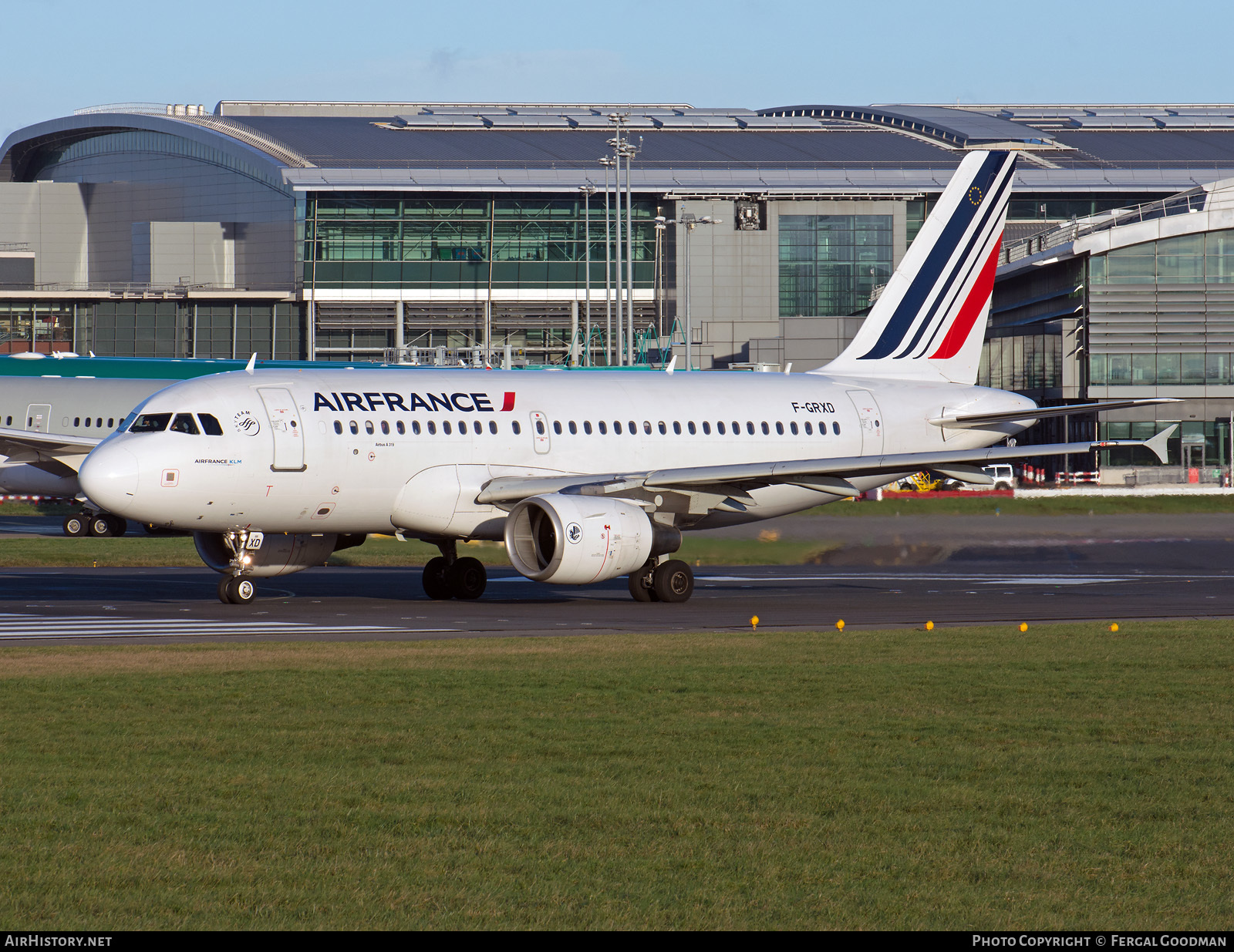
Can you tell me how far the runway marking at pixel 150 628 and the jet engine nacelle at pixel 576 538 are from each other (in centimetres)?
318

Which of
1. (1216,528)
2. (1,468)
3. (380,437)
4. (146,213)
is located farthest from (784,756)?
(146,213)

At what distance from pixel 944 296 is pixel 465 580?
509 inches

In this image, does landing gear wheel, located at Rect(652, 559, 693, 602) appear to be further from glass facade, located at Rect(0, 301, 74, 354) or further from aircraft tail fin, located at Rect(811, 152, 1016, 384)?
glass facade, located at Rect(0, 301, 74, 354)

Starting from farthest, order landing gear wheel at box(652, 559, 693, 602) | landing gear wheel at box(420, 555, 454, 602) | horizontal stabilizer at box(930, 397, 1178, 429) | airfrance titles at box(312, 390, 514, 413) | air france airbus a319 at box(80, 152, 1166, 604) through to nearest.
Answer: horizontal stabilizer at box(930, 397, 1178, 429), landing gear wheel at box(420, 555, 454, 602), landing gear wheel at box(652, 559, 693, 602), airfrance titles at box(312, 390, 514, 413), air france airbus a319 at box(80, 152, 1166, 604)

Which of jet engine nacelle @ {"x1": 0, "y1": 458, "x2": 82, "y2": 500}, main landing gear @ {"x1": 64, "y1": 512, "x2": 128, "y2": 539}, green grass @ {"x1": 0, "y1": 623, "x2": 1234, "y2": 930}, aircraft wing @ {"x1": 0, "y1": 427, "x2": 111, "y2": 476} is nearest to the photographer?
green grass @ {"x1": 0, "y1": 623, "x2": 1234, "y2": 930}

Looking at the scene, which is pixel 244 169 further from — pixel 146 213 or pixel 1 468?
pixel 1 468

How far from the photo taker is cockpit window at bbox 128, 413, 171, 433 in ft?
84.3

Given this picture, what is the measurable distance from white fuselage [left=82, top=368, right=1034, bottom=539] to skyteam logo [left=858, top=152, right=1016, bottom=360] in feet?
6.88

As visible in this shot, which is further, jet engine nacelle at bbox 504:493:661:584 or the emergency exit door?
the emergency exit door

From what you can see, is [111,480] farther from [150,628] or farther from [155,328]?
[155,328]

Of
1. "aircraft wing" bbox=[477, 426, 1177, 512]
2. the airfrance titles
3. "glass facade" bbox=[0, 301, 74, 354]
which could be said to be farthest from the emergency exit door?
"glass facade" bbox=[0, 301, 74, 354]

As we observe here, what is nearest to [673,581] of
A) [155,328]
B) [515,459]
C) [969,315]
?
[515,459]

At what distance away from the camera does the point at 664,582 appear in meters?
27.8

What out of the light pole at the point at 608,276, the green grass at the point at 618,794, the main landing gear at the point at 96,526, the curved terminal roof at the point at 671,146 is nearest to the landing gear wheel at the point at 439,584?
the green grass at the point at 618,794
